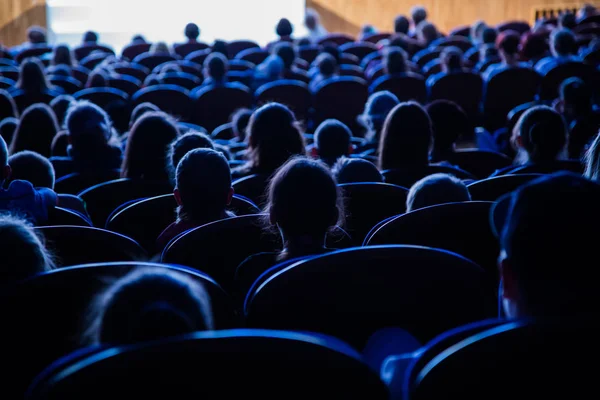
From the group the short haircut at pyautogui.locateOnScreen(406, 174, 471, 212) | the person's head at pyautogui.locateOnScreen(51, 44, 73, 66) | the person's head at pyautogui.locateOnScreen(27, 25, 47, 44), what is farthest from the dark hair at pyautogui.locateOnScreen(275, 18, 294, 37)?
the short haircut at pyautogui.locateOnScreen(406, 174, 471, 212)

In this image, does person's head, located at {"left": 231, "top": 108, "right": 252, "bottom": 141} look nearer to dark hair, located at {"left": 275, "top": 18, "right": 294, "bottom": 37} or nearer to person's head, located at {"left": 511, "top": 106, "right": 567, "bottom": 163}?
person's head, located at {"left": 511, "top": 106, "right": 567, "bottom": 163}

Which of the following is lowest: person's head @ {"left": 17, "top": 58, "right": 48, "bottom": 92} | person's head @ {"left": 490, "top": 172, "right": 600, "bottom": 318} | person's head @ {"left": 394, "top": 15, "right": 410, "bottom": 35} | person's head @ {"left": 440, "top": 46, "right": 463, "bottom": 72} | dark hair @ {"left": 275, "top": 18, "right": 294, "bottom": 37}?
person's head @ {"left": 490, "top": 172, "right": 600, "bottom": 318}

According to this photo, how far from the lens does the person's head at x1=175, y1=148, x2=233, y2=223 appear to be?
117 inches

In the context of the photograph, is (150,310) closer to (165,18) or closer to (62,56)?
(62,56)

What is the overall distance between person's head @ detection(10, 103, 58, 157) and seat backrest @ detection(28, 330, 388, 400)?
456 centimetres

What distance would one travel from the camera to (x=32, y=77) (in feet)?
25.7

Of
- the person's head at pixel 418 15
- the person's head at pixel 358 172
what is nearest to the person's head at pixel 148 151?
the person's head at pixel 358 172

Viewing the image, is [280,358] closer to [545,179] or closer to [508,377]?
[508,377]

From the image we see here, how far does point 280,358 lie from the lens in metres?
1.17

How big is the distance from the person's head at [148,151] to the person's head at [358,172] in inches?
40.9

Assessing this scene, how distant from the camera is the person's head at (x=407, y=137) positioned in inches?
166

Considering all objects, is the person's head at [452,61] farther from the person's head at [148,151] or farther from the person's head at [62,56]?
the person's head at [62,56]

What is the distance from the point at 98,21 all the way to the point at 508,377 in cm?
1670

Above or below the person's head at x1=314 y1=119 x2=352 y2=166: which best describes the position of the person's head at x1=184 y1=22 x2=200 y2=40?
above
